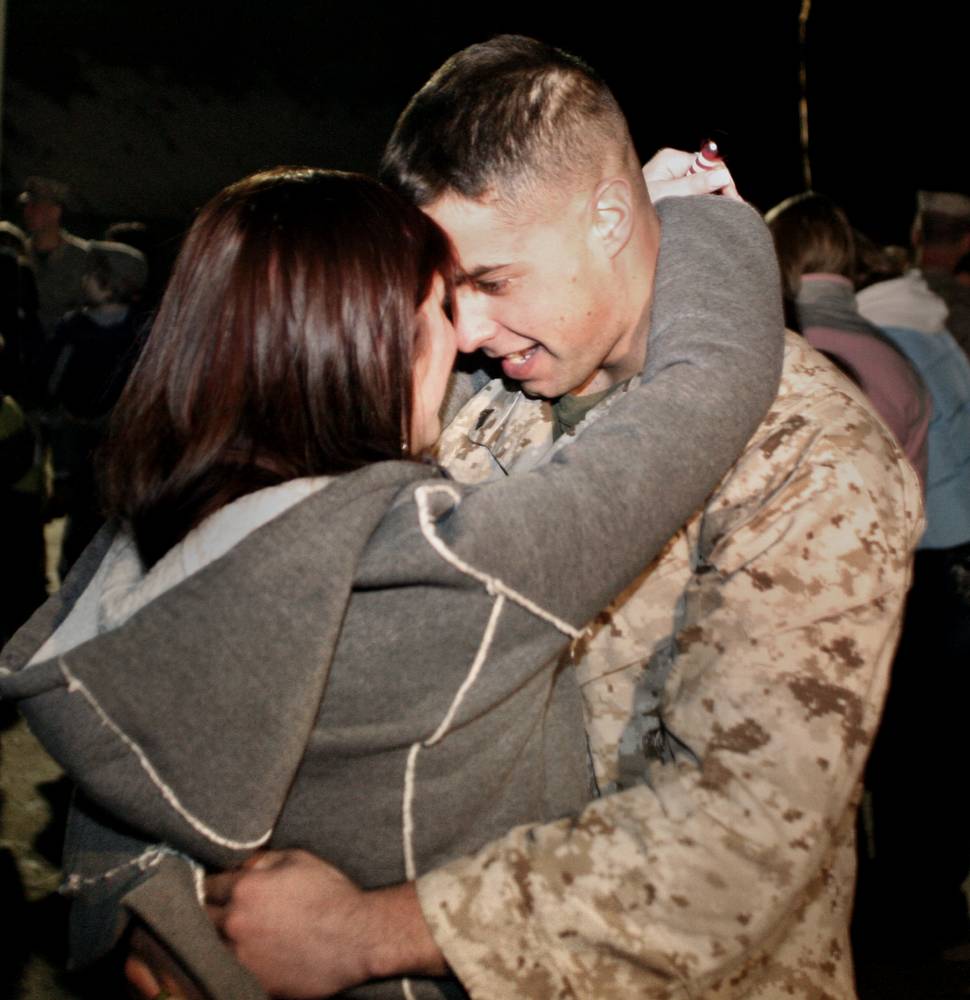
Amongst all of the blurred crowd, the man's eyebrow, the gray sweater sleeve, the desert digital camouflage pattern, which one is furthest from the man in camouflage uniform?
the blurred crowd

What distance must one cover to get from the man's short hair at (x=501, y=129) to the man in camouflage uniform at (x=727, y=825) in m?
0.71

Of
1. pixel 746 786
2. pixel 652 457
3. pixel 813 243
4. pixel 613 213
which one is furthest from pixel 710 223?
pixel 813 243

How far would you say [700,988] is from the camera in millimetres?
1240

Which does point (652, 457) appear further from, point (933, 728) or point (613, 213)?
point (933, 728)

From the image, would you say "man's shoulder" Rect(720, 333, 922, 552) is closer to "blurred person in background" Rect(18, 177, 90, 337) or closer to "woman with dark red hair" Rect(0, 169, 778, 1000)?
"woman with dark red hair" Rect(0, 169, 778, 1000)

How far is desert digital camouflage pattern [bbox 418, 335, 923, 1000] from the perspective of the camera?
123 cm

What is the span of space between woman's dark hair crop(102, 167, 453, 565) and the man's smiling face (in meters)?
0.49

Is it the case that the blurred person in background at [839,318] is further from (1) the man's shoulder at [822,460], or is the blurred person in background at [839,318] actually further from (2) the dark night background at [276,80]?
(2) the dark night background at [276,80]

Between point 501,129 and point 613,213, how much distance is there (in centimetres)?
28

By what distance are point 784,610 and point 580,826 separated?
0.41 m

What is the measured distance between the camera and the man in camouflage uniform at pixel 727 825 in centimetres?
123

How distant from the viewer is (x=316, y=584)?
1097 millimetres

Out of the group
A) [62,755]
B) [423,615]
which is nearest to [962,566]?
[423,615]

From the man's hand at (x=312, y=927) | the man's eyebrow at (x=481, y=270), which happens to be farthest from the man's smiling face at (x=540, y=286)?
the man's hand at (x=312, y=927)
